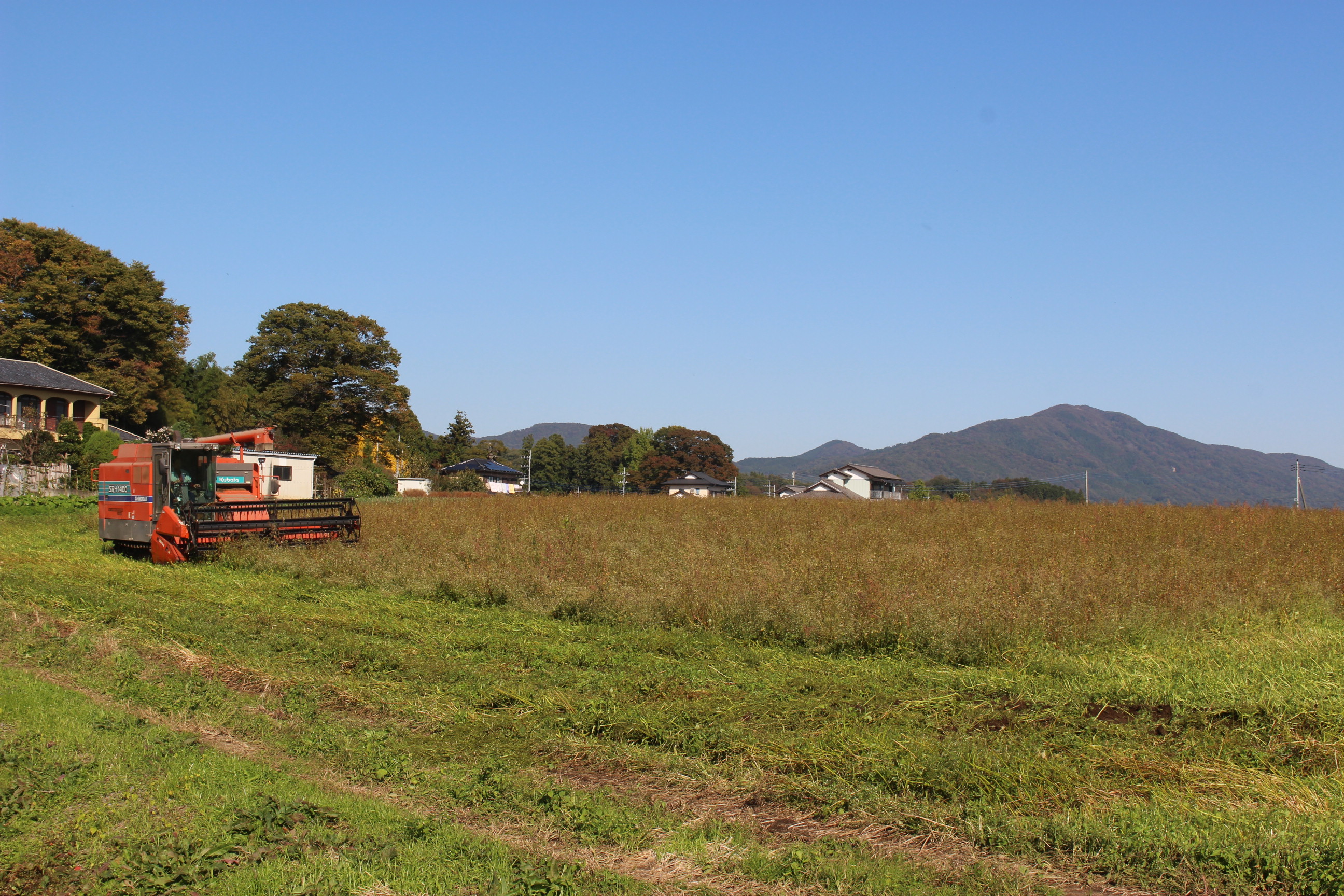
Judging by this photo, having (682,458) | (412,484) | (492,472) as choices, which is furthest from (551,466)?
(412,484)

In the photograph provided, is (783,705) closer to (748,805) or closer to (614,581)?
(748,805)

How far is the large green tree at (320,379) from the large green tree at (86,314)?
577 cm

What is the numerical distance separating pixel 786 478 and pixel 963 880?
103151mm

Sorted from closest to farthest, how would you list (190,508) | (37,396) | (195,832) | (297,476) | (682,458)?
(195,832)
(190,508)
(297,476)
(37,396)
(682,458)

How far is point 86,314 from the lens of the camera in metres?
50.6

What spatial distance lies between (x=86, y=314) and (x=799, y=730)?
56790mm

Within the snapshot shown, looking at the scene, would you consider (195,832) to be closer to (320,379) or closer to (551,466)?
(320,379)

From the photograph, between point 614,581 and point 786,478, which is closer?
Result: point 614,581

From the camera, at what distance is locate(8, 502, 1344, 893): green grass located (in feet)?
14.1

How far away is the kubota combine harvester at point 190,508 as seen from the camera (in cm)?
1623

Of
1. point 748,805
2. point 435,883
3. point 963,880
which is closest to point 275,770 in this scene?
point 435,883

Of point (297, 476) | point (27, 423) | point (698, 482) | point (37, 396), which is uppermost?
point (37, 396)

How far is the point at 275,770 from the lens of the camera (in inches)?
220

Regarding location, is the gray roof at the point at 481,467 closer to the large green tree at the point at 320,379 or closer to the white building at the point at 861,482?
the large green tree at the point at 320,379
